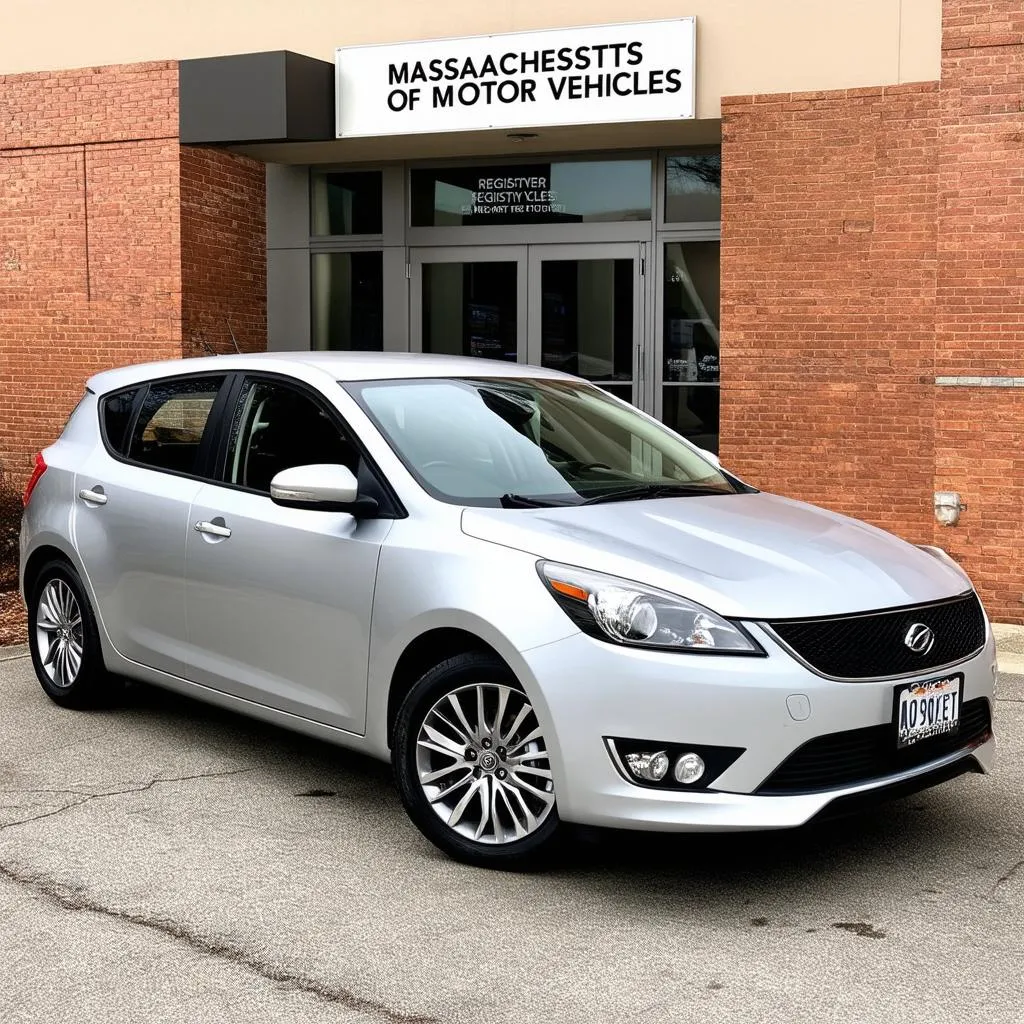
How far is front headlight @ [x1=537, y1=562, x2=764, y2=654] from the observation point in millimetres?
4200

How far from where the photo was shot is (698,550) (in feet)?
15.0

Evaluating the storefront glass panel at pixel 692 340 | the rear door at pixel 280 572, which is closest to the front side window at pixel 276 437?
the rear door at pixel 280 572

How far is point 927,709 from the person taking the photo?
4453 millimetres

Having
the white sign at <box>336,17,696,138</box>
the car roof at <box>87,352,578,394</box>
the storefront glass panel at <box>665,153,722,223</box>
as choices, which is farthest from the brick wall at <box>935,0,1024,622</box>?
the car roof at <box>87,352,578,394</box>

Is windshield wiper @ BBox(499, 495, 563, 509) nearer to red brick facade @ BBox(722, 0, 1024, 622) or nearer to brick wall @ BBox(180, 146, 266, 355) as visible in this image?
red brick facade @ BBox(722, 0, 1024, 622)

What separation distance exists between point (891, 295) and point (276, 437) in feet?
22.7

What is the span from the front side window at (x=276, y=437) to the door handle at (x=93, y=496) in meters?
0.88

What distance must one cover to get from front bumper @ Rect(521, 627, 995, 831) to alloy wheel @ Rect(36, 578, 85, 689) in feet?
10.4

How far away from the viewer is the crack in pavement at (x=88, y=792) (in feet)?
17.3

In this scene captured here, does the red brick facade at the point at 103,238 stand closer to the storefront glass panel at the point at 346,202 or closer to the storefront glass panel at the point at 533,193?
the storefront glass panel at the point at 346,202

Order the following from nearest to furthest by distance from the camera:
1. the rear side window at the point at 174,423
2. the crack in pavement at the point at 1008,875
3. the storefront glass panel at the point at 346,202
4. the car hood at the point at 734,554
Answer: the car hood at the point at 734,554 < the crack in pavement at the point at 1008,875 < the rear side window at the point at 174,423 < the storefront glass panel at the point at 346,202

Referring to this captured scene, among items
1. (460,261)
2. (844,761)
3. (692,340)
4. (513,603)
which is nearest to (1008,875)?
(844,761)

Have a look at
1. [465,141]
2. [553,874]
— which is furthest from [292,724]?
[465,141]

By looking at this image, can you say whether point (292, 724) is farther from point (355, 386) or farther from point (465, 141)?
point (465, 141)
